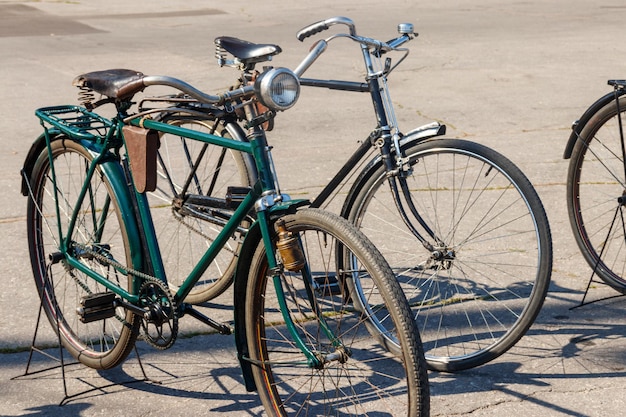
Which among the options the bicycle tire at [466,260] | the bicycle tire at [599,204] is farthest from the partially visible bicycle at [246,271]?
the bicycle tire at [599,204]

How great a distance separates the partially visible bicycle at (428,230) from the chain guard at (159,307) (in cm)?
62

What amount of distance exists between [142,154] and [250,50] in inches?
21.2

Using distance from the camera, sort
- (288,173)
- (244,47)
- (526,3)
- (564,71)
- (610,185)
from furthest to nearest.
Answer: (526,3) → (564,71) → (288,173) → (610,185) → (244,47)

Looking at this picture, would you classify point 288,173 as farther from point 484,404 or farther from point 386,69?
point 484,404

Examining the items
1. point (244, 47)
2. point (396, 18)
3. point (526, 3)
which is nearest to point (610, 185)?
point (244, 47)

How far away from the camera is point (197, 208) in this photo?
4473 mm

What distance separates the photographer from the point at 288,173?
23.4 feet

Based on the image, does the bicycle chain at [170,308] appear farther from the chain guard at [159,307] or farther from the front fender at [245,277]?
the front fender at [245,277]

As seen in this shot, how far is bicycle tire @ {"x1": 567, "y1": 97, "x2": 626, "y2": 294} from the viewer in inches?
187

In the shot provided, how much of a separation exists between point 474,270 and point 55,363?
2.14 m

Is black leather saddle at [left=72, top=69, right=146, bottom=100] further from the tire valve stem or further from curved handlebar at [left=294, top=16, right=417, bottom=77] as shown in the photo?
the tire valve stem

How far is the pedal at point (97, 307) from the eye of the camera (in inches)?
150

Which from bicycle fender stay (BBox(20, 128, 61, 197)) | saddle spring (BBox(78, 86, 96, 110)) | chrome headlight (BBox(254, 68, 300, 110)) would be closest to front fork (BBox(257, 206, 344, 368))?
chrome headlight (BBox(254, 68, 300, 110))

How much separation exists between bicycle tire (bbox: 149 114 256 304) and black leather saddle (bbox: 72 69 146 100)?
1.32 feet
